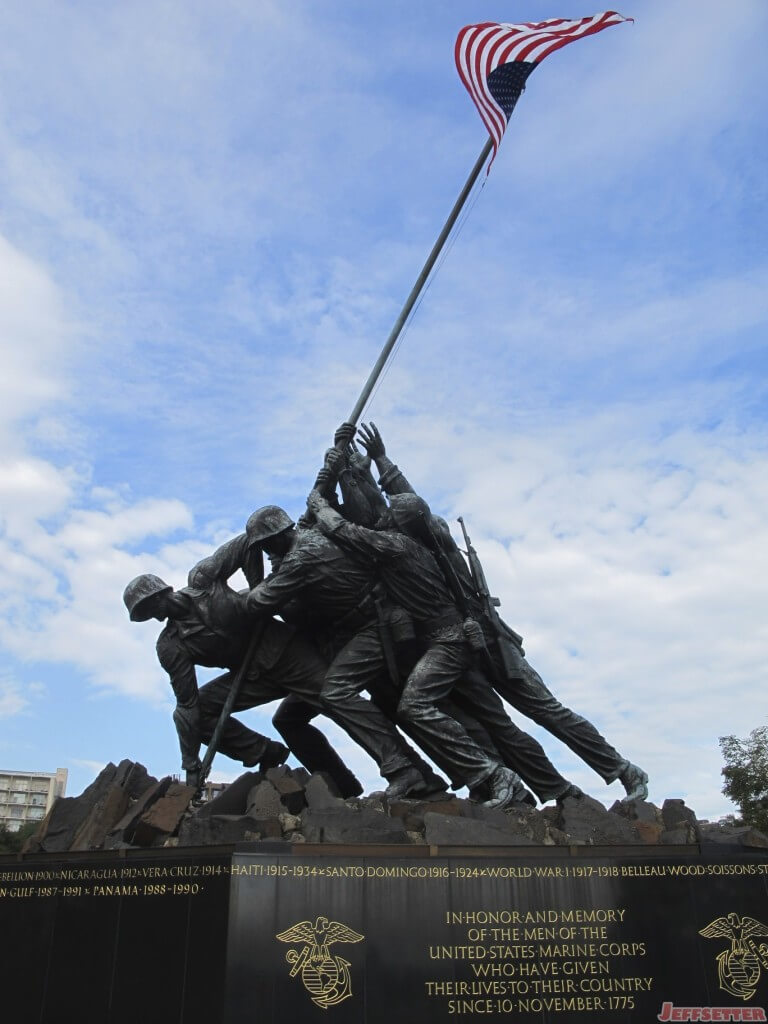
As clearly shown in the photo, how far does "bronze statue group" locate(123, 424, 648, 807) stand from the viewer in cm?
1001

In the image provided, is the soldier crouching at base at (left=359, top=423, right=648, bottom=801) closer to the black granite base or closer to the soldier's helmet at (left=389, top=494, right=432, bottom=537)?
the soldier's helmet at (left=389, top=494, right=432, bottom=537)

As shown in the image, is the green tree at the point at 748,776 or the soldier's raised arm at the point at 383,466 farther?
the green tree at the point at 748,776

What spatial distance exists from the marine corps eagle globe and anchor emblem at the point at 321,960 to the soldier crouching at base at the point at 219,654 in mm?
2930

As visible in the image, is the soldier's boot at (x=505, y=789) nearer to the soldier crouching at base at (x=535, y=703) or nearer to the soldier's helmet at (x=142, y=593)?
the soldier crouching at base at (x=535, y=703)

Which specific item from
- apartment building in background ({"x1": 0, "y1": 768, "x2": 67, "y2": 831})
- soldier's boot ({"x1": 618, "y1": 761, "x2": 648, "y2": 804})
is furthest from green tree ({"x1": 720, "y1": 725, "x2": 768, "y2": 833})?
apartment building in background ({"x1": 0, "y1": 768, "x2": 67, "y2": 831})

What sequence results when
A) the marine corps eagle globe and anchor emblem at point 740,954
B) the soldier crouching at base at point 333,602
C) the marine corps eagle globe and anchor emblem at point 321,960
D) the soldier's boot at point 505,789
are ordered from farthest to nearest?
the soldier crouching at base at point 333,602, the soldier's boot at point 505,789, the marine corps eagle globe and anchor emblem at point 740,954, the marine corps eagle globe and anchor emblem at point 321,960

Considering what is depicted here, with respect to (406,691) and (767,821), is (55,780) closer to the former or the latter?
(767,821)

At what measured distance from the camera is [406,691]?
32.6ft

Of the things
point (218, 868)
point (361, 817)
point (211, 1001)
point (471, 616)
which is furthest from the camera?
point (471, 616)

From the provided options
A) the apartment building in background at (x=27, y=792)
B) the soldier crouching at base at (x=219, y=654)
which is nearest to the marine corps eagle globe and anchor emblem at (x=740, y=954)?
the soldier crouching at base at (x=219, y=654)

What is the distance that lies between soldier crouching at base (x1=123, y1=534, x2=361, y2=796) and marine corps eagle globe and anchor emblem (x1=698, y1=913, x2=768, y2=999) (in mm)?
4581

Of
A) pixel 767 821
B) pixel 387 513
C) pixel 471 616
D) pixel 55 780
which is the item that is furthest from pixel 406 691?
pixel 55 780

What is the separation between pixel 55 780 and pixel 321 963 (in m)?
73.9

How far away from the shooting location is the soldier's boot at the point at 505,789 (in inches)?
368
